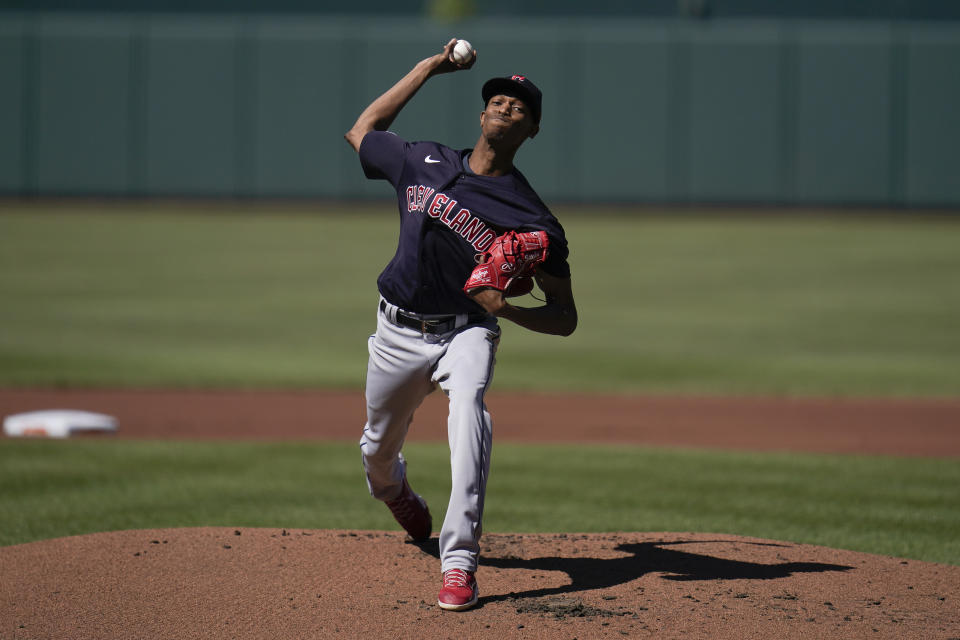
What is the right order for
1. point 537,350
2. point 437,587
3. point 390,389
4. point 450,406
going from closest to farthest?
point 450,406 < point 437,587 < point 390,389 < point 537,350

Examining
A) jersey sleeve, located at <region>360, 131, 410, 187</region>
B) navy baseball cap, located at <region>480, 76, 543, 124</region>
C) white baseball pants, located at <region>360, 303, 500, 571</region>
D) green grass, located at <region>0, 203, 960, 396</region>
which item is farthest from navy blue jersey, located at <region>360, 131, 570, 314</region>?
green grass, located at <region>0, 203, 960, 396</region>

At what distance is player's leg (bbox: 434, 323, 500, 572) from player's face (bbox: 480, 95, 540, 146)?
0.93 metres

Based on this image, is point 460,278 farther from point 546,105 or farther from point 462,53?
point 546,105

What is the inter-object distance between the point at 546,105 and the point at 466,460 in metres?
27.7

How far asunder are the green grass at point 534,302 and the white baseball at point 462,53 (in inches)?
296

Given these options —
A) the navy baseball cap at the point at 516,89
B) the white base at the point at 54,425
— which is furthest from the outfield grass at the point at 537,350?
the navy baseball cap at the point at 516,89

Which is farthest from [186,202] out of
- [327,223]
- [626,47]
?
[626,47]

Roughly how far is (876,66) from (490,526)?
27810 mm

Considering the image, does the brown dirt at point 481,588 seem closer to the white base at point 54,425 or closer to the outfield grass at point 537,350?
the outfield grass at point 537,350

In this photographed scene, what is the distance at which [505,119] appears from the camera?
5129mm

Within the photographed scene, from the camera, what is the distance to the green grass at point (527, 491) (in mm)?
6969

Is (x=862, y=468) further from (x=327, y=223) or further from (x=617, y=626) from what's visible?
(x=327, y=223)

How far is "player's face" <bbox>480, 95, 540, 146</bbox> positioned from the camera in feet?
16.8

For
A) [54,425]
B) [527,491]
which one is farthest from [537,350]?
[527,491]
